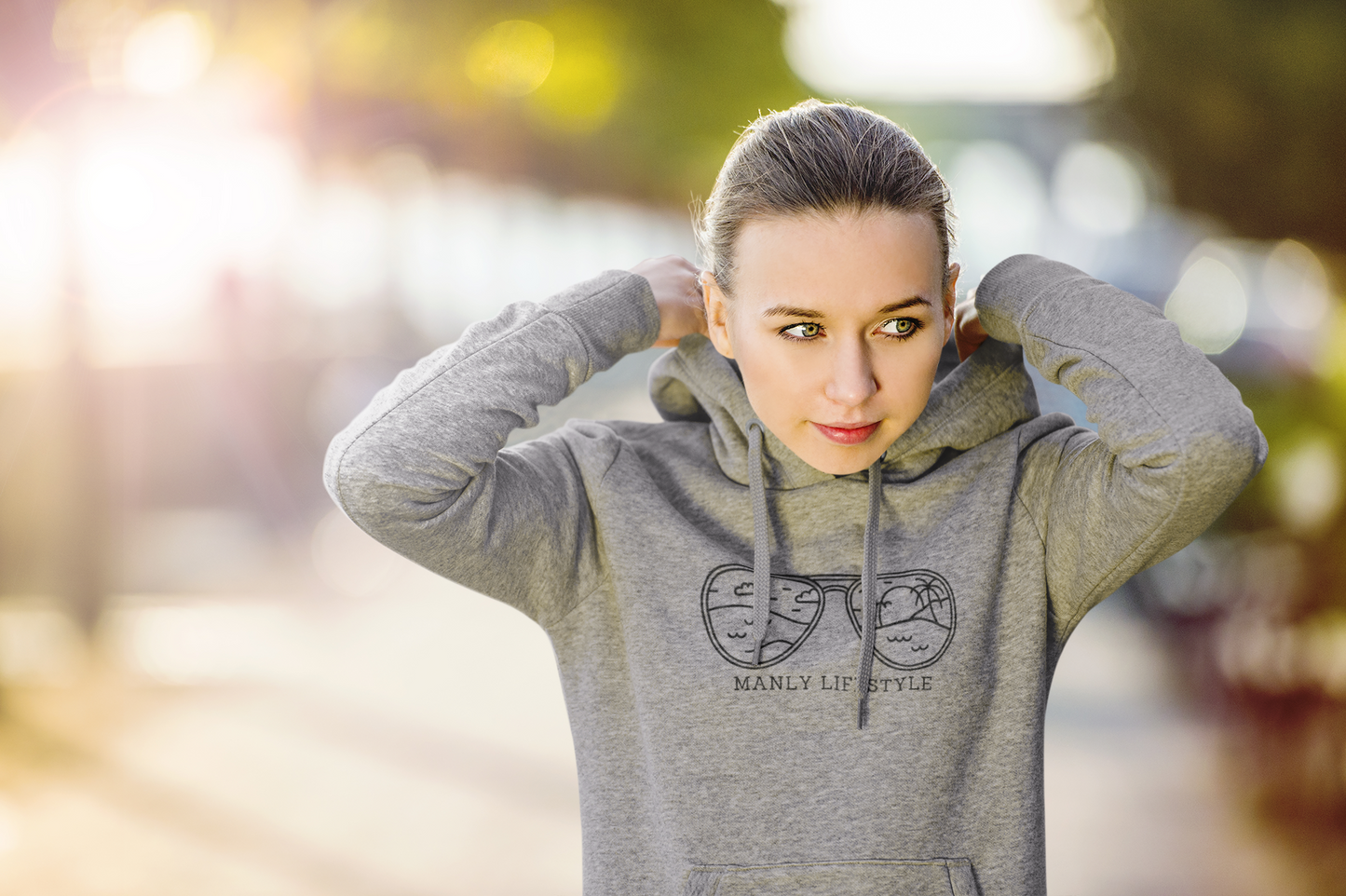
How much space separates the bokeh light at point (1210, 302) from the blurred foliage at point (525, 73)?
129 inches

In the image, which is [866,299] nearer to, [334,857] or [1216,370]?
[1216,370]

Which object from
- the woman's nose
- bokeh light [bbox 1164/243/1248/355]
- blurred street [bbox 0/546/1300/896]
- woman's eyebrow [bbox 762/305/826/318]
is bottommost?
blurred street [bbox 0/546/1300/896]

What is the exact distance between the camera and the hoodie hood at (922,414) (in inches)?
53.8

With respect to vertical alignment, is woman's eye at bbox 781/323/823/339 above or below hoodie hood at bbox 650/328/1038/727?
above

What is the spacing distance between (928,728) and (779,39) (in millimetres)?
6622

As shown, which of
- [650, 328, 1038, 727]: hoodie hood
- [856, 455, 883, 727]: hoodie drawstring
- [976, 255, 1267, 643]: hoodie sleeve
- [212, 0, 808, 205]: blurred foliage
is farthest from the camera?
[212, 0, 808, 205]: blurred foliage

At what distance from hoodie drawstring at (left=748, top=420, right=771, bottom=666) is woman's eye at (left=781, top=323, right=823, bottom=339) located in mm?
189

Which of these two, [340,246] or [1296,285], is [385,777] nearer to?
[1296,285]

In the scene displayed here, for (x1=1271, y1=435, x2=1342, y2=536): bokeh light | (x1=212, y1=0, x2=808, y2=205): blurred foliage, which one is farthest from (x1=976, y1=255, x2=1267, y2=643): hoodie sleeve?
(x1=212, y1=0, x2=808, y2=205): blurred foliage

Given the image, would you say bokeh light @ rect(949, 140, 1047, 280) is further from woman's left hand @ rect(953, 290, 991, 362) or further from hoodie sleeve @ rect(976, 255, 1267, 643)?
hoodie sleeve @ rect(976, 255, 1267, 643)

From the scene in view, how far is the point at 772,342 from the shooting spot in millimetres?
1215

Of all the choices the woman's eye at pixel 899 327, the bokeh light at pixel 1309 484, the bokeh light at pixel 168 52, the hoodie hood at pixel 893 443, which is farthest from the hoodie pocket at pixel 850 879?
the bokeh light at pixel 168 52

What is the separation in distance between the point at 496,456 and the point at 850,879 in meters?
0.64

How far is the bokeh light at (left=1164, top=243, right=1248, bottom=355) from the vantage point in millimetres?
4633
